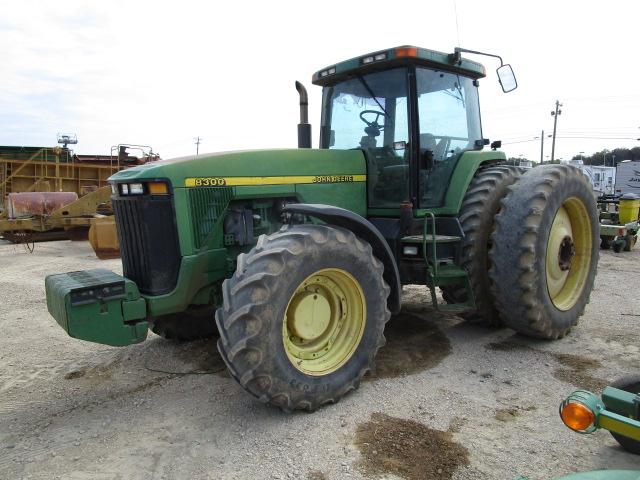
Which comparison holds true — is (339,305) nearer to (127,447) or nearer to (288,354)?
(288,354)

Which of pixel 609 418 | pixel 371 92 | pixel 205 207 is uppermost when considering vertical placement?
pixel 371 92

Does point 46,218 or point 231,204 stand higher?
point 231,204

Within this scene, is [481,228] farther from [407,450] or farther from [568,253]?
[407,450]

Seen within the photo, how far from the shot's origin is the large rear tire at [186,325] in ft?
14.6

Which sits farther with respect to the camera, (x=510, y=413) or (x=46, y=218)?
(x=46, y=218)

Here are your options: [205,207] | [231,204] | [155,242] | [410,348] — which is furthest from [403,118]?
[155,242]

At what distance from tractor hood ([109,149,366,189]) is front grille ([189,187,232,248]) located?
0.06 m

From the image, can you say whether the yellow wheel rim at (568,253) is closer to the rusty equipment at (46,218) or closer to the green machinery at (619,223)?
the green machinery at (619,223)

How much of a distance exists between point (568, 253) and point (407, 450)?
9.86 feet

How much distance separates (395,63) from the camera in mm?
4391

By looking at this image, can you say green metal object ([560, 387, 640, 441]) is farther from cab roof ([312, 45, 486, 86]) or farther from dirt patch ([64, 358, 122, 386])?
dirt patch ([64, 358, 122, 386])

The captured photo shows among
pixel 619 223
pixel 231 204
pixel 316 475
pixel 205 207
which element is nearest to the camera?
pixel 316 475

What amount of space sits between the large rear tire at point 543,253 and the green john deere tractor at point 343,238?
16mm

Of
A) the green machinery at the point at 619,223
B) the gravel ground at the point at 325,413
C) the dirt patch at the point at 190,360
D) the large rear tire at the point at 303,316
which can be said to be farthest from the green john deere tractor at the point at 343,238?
Answer: the green machinery at the point at 619,223
